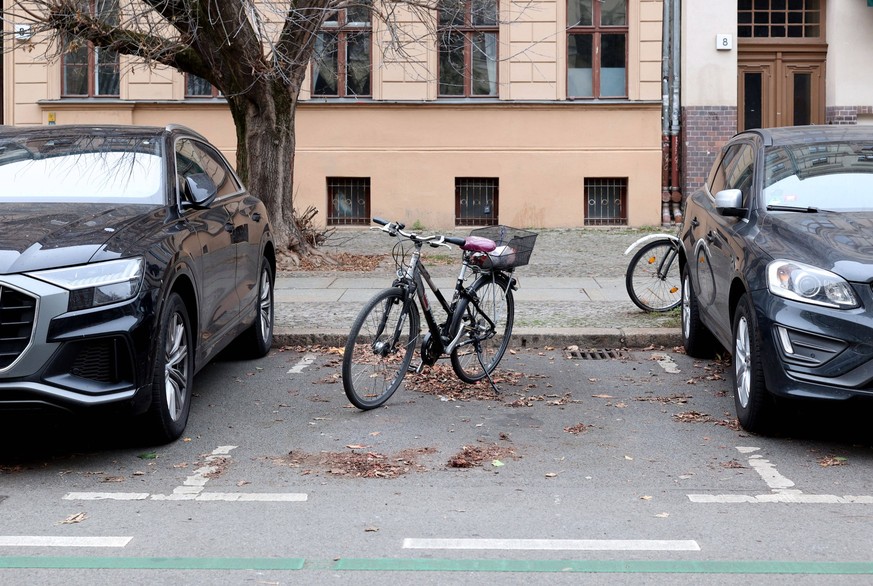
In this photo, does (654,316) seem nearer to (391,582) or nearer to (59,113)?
(391,582)

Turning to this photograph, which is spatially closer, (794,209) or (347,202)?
(794,209)

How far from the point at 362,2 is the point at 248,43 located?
5.63ft

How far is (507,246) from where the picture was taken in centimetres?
809

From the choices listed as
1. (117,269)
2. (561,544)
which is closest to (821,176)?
(561,544)

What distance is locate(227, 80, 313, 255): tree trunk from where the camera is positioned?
13977 millimetres

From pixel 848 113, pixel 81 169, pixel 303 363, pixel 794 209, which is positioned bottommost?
pixel 303 363

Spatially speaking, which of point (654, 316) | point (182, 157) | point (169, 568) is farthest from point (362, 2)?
point (169, 568)

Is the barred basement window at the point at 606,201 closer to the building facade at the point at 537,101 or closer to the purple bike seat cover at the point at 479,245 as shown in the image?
the building facade at the point at 537,101

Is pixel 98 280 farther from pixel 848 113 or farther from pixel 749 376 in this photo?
pixel 848 113

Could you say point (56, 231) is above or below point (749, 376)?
above

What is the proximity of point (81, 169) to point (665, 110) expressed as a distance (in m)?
13.9

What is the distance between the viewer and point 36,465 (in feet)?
20.2

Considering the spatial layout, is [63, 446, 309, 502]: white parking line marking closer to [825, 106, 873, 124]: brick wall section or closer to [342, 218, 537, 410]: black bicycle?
[342, 218, 537, 410]: black bicycle

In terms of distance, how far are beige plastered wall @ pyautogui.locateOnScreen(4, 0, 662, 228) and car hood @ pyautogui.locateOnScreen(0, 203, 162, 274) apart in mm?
13068
